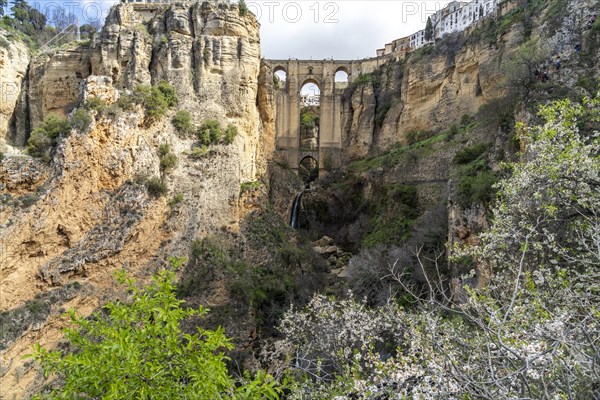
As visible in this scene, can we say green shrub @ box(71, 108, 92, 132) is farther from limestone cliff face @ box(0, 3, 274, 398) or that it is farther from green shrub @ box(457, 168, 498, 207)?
green shrub @ box(457, 168, 498, 207)

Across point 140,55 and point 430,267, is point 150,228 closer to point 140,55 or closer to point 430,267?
point 140,55

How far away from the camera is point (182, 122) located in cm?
2080

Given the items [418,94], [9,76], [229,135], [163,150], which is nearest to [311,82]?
[418,94]

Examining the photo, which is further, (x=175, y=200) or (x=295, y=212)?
(x=295, y=212)

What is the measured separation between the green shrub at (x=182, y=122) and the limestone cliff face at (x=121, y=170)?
30 centimetres

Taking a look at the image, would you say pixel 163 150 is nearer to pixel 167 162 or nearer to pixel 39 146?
pixel 167 162

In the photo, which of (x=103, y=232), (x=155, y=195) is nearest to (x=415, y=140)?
(x=155, y=195)

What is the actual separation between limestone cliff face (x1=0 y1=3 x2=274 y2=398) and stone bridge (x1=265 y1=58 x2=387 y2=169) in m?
8.14

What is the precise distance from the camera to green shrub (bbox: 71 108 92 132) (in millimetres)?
17500

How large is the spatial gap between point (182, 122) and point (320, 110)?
1681cm

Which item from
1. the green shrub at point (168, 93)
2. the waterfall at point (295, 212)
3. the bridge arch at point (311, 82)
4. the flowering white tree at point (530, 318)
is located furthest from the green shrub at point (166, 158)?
the bridge arch at point (311, 82)

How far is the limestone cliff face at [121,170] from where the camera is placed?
52.4 feet

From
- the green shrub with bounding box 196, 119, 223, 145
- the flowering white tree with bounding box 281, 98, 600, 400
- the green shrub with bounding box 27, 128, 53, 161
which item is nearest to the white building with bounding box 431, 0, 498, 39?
the green shrub with bounding box 196, 119, 223, 145

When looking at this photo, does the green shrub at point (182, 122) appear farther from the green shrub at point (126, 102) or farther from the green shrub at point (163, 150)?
the green shrub at point (126, 102)
